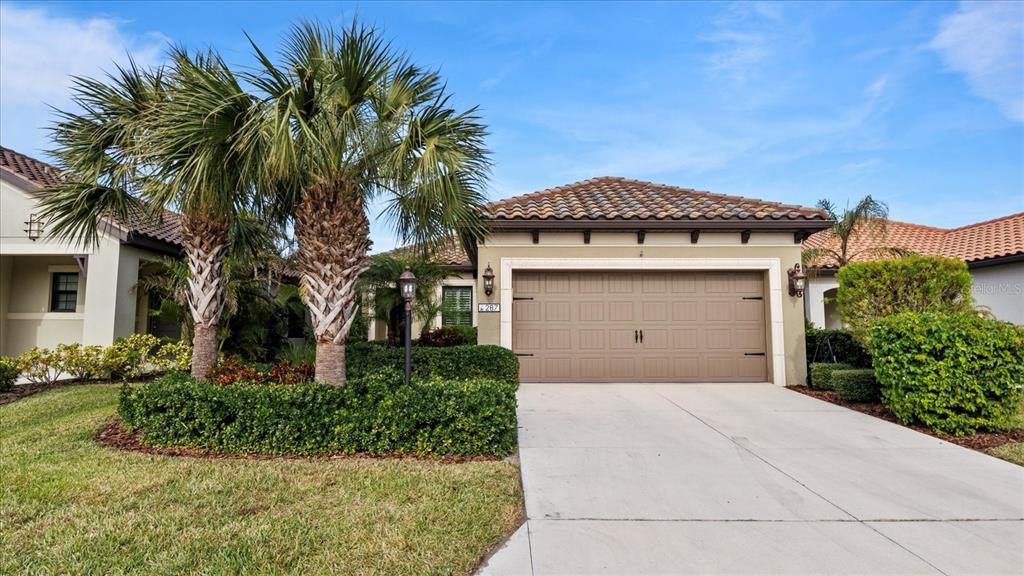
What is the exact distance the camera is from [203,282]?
6.09 metres

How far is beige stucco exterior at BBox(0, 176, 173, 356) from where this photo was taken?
995 cm

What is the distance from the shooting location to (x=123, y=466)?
4.39m

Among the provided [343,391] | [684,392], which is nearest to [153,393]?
[343,391]

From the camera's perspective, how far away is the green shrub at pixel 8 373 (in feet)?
27.1

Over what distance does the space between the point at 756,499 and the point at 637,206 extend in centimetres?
695

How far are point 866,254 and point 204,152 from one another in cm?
1685

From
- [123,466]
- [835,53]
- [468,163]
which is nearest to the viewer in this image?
[123,466]

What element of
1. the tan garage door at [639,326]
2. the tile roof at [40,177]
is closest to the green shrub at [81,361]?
the tile roof at [40,177]

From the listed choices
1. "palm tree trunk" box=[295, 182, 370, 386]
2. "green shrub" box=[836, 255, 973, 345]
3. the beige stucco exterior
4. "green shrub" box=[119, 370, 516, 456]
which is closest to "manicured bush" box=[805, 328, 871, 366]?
"green shrub" box=[836, 255, 973, 345]

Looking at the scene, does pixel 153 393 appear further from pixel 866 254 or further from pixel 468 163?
pixel 866 254

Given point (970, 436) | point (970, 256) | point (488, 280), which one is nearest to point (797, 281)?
point (970, 436)

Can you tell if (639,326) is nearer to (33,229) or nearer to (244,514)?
(244,514)

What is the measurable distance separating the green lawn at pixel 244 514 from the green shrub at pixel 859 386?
637cm

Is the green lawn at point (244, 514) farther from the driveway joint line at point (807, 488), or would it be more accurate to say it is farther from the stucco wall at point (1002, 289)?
the stucco wall at point (1002, 289)
